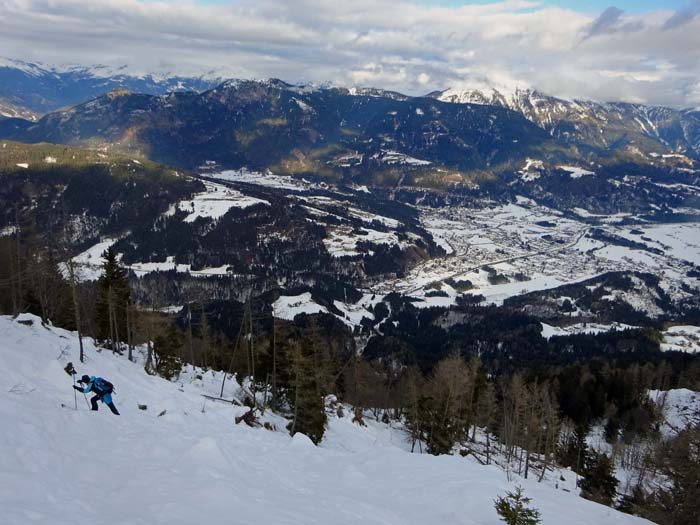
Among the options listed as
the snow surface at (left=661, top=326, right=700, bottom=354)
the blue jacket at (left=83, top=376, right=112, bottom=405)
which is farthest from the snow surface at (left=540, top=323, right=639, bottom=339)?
the blue jacket at (left=83, top=376, right=112, bottom=405)

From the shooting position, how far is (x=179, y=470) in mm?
16906

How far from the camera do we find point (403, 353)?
459ft

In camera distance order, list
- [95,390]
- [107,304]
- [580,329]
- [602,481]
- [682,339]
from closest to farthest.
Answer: [95,390]
[107,304]
[602,481]
[682,339]
[580,329]

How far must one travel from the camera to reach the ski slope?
13.4 meters

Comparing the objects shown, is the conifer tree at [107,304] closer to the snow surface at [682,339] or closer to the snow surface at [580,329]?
the snow surface at [580,329]

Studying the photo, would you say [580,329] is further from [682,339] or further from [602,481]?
[602,481]

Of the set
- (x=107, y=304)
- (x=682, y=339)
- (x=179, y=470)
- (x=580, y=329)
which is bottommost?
(x=580, y=329)

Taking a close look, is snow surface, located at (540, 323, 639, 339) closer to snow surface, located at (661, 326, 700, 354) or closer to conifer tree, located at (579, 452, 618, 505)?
snow surface, located at (661, 326, 700, 354)

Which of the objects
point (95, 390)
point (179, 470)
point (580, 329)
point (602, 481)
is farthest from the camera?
point (580, 329)

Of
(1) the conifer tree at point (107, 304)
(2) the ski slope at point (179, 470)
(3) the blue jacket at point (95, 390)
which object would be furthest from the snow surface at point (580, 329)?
(3) the blue jacket at point (95, 390)

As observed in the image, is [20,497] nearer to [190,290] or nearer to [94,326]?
[94,326]

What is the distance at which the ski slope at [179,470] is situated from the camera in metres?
13.4

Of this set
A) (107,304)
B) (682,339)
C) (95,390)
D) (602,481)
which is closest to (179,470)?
(95,390)

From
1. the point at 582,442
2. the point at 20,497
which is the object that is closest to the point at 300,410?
the point at 20,497
